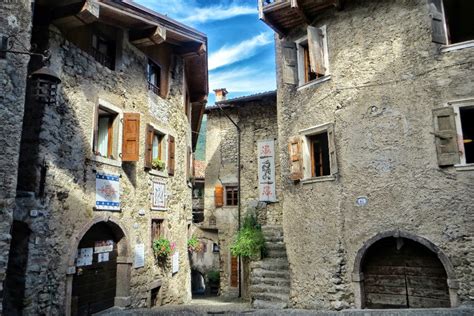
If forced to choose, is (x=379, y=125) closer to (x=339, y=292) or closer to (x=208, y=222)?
(x=339, y=292)

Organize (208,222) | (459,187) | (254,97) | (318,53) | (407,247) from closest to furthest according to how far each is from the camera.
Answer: (459,187) < (407,247) < (318,53) < (254,97) < (208,222)

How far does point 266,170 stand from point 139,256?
6.76 meters

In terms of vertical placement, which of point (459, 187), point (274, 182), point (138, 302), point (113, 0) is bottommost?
point (138, 302)

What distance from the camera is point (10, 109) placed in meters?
5.79

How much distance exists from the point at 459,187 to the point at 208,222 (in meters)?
11.5

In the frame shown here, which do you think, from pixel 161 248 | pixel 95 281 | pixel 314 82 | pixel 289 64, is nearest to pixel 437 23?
pixel 314 82

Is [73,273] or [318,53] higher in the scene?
[318,53]

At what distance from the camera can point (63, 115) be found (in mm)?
7742

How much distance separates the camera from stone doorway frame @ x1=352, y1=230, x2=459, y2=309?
7.32 meters

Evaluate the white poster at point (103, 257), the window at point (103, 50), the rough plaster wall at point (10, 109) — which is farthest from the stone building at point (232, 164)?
the rough plaster wall at point (10, 109)

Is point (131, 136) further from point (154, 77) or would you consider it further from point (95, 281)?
point (95, 281)

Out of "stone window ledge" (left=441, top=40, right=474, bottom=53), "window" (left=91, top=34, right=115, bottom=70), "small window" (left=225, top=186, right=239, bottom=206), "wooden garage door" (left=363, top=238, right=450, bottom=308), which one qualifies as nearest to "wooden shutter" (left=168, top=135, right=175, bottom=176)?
A: "window" (left=91, top=34, right=115, bottom=70)

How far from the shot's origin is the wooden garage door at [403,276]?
25.8 feet

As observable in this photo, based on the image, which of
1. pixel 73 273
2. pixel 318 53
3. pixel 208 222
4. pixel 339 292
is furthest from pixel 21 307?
pixel 208 222
